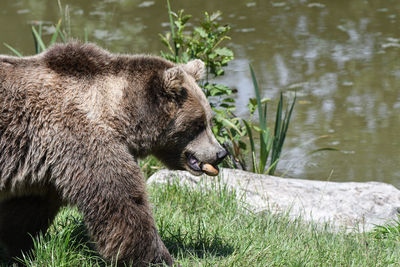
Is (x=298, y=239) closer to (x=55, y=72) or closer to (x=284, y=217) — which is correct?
(x=284, y=217)

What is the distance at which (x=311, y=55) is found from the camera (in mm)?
11359

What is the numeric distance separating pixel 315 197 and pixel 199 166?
7.07 feet

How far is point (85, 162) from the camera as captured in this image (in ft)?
13.1

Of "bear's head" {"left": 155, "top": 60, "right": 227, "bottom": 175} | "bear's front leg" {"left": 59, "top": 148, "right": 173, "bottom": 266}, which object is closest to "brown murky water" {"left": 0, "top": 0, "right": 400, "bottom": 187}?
"bear's head" {"left": 155, "top": 60, "right": 227, "bottom": 175}

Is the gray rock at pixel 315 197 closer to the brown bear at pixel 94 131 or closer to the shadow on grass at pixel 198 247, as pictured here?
the shadow on grass at pixel 198 247

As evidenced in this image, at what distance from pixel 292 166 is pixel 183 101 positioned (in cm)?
411

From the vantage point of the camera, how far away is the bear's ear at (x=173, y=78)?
432 cm

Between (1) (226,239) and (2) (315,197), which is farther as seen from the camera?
(2) (315,197)

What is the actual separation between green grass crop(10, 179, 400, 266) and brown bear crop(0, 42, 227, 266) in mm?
382

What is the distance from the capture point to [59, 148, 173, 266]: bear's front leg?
3.97 m

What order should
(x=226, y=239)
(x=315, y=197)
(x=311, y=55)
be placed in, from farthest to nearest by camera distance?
(x=311, y=55) → (x=315, y=197) → (x=226, y=239)

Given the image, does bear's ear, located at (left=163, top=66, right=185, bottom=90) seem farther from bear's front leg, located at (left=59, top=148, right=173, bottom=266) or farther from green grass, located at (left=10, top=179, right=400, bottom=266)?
green grass, located at (left=10, top=179, right=400, bottom=266)

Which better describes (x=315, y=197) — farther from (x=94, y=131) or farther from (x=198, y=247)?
(x=94, y=131)

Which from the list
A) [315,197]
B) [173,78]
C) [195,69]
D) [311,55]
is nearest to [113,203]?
[173,78]
